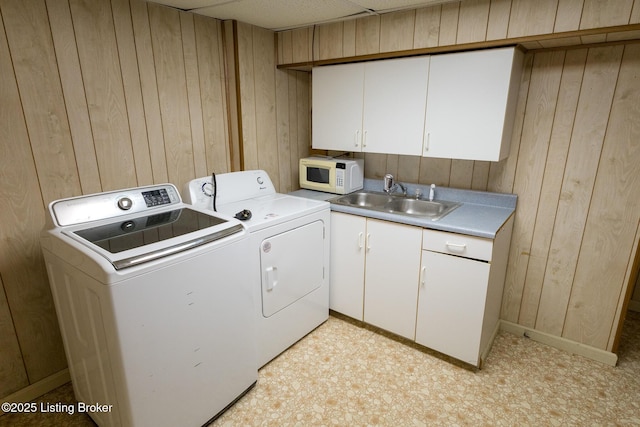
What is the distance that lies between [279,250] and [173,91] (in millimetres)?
1236

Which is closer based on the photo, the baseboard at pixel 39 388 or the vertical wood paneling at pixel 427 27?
the baseboard at pixel 39 388

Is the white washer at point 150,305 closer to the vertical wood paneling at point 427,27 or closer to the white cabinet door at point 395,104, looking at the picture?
the white cabinet door at point 395,104

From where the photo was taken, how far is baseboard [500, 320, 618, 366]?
2.25 metres

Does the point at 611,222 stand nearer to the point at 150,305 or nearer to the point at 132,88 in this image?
the point at 150,305

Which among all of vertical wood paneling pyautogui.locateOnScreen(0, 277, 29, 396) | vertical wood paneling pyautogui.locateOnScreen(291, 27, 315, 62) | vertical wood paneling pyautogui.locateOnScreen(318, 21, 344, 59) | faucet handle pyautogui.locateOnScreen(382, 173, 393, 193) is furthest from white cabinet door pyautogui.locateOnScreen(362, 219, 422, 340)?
vertical wood paneling pyautogui.locateOnScreen(0, 277, 29, 396)

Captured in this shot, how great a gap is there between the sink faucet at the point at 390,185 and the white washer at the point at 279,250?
0.57 metres

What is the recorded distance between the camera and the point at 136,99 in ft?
6.82

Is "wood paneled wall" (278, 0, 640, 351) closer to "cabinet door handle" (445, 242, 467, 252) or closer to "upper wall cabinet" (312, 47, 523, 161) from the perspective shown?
"upper wall cabinet" (312, 47, 523, 161)

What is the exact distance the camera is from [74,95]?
72.5 inches

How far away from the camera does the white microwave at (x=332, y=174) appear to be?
2.73 meters

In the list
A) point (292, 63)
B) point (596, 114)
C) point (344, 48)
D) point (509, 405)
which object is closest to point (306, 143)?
point (292, 63)

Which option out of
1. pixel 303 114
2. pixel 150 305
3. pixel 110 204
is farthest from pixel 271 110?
pixel 150 305

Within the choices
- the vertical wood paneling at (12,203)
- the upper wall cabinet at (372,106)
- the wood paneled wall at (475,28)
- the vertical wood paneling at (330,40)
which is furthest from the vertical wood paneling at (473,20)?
the vertical wood paneling at (12,203)

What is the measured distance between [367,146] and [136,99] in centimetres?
154
